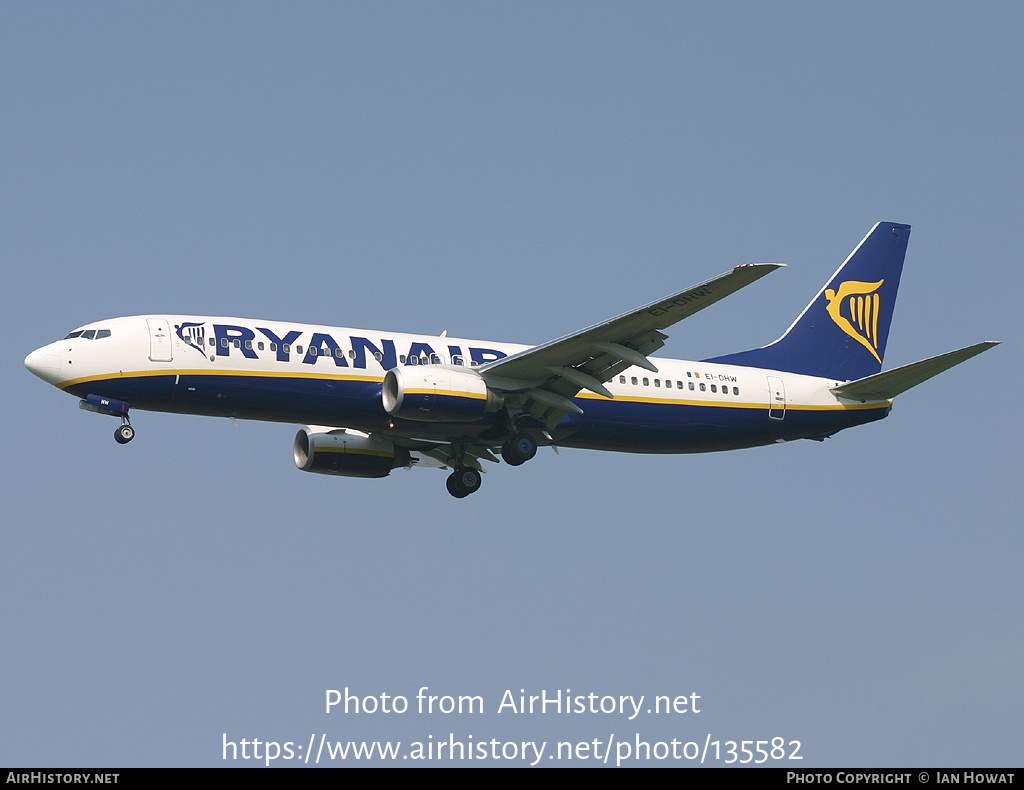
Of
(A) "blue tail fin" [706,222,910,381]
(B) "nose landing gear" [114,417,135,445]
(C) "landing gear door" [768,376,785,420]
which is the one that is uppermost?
(A) "blue tail fin" [706,222,910,381]

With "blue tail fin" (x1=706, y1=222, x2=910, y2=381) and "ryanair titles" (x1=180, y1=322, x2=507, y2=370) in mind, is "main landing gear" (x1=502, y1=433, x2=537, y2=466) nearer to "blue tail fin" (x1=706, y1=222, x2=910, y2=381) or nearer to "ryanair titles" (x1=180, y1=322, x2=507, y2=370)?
"ryanair titles" (x1=180, y1=322, x2=507, y2=370)

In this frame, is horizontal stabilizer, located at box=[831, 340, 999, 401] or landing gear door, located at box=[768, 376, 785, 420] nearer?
horizontal stabilizer, located at box=[831, 340, 999, 401]

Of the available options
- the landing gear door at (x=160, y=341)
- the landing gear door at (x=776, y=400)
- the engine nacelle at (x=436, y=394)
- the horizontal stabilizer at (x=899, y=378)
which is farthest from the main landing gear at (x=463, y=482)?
the horizontal stabilizer at (x=899, y=378)

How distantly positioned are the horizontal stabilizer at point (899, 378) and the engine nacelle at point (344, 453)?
1376 centimetres

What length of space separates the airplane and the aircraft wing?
0.05 metres

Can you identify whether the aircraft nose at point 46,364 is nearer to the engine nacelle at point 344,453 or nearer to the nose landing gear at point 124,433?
the nose landing gear at point 124,433

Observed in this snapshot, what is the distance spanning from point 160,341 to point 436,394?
715cm

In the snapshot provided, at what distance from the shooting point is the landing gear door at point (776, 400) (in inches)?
Result: 1587

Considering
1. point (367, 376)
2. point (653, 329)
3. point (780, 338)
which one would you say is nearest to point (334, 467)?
point (367, 376)

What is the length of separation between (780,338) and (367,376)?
47.2 ft

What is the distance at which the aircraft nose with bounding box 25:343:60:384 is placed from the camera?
34.2m

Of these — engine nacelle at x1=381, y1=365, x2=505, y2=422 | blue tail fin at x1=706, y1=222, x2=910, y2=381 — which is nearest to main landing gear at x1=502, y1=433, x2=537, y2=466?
engine nacelle at x1=381, y1=365, x2=505, y2=422
